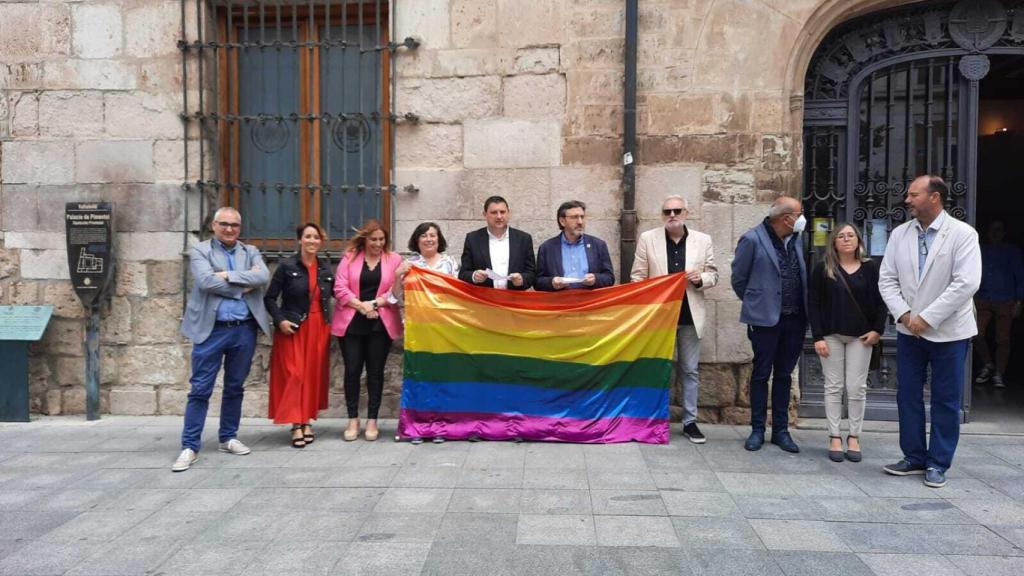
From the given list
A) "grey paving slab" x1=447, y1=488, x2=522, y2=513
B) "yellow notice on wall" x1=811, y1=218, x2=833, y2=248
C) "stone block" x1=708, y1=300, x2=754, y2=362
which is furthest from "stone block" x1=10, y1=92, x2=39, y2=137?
"yellow notice on wall" x1=811, y1=218, x2=833, y2=248

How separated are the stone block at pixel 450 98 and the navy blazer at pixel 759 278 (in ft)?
8.29

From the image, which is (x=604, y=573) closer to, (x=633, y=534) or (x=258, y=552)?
(x=633, y=534)

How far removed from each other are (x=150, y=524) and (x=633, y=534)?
2.71 meters

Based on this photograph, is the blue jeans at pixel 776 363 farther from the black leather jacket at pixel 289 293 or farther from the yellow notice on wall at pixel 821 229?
the black leather jacket at pixel 289 293

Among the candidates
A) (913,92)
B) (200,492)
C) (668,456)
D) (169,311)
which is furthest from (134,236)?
(913,92)

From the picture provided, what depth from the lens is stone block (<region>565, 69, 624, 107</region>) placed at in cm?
668

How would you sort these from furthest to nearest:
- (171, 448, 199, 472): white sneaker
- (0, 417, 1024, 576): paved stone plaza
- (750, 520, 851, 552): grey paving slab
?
(171, 448, 199, 472): white sneaker
(750, 520, 851, 552): grey paving slab
(0, 417, 1024, 576): paved stone plaza

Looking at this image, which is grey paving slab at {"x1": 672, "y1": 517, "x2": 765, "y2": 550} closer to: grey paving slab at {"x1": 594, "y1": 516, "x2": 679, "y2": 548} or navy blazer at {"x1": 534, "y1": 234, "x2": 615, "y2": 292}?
grey paving slab at {"x1": 594, "y1": 516, "x2": 679, "y2": 548}

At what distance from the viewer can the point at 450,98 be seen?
687 cm

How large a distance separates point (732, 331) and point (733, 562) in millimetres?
3145

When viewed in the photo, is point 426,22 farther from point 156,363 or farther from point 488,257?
point 156,363

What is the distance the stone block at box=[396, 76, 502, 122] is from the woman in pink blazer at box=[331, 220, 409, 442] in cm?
135

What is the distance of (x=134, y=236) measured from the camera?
7109 mm

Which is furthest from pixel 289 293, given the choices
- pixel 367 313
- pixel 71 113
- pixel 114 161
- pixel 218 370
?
pixel 71 113
